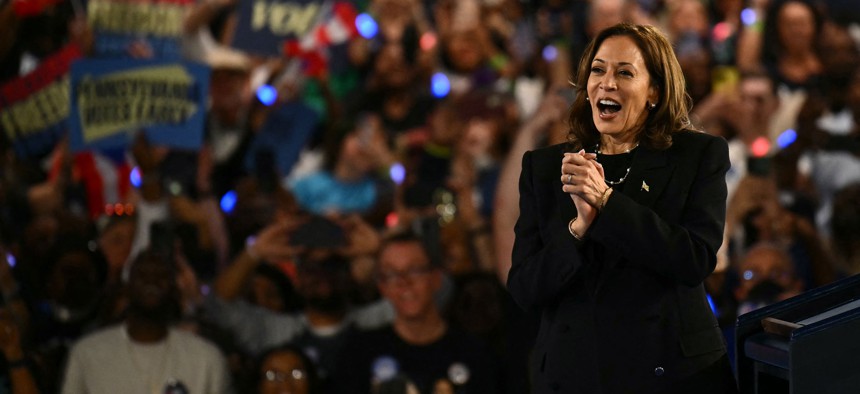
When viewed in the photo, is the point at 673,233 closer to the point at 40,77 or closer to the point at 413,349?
the point at 413,349

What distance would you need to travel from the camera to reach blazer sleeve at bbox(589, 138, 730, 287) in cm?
186

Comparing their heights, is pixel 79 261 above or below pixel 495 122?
below

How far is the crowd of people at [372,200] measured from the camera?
4574mm

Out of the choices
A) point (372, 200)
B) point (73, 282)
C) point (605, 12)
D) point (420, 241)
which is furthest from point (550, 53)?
point (73, 282)

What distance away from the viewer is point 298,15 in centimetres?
589

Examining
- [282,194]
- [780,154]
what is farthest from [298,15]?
[780,154]

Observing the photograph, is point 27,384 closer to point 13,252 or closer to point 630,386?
point 13,252

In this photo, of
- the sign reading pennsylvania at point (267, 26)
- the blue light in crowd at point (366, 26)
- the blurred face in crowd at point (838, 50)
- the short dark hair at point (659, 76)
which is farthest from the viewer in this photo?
the blue light in crowd at point (366, 26)

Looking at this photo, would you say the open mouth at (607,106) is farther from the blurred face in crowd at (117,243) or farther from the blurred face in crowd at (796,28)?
the blurred face in crowd at (796,28)

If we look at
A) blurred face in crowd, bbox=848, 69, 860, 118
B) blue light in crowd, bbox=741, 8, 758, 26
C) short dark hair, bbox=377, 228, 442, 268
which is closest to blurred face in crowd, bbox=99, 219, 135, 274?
short dark hair, bbox=377, 228, 442, 268

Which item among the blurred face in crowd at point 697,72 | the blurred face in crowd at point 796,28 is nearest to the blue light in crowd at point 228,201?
the blurred face in crowd at point 697,72

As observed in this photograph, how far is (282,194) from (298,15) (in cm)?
87

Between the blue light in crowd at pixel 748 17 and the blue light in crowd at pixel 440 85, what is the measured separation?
1446 millimetres

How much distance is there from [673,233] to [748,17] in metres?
4.51
